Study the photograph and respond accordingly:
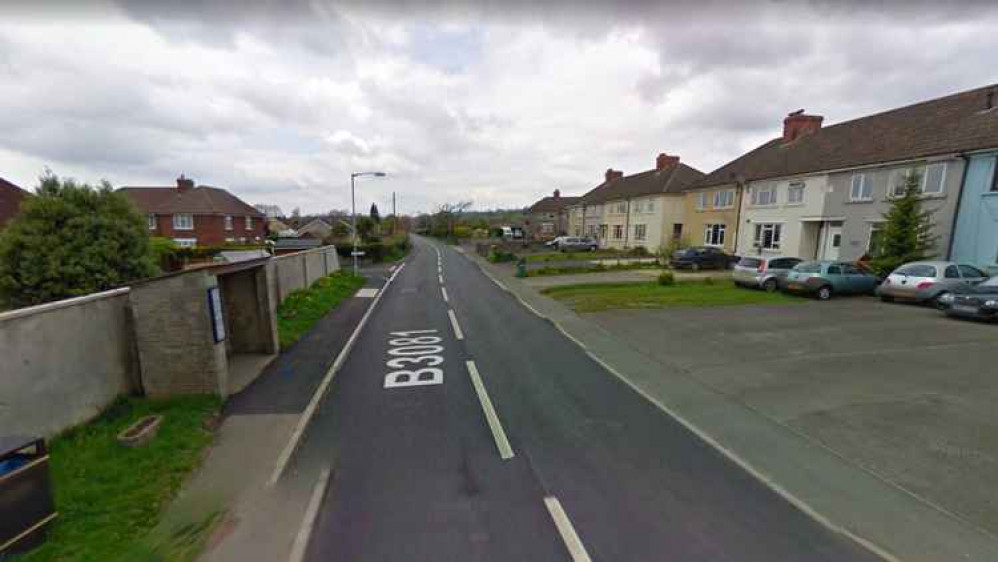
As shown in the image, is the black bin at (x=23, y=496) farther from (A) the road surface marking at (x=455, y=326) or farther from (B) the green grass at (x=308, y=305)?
(A) the road surface marking at (x=455, y=326)

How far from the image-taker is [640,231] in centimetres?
3922

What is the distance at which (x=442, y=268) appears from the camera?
92.9 feet

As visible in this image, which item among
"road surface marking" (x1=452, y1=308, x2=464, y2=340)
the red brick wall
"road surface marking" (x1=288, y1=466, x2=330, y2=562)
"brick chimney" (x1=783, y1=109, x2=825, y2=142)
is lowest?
"road surface marking" (x1=452, y1=308, x2=464, y2=340)

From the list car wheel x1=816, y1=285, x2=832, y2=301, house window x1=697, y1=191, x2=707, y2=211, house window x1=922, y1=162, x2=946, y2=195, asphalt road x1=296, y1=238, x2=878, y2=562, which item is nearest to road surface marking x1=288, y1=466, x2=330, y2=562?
asphalt road x1=296, y1=238, x2=878, y2=562

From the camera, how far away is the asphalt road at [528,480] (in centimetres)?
344

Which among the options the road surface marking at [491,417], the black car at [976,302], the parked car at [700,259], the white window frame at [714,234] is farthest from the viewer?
the white window frame at [714,234]

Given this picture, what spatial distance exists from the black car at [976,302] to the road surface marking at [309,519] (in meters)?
16.4

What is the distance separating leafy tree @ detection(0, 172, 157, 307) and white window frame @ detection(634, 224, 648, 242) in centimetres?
3671

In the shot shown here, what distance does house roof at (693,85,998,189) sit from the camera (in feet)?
53.7

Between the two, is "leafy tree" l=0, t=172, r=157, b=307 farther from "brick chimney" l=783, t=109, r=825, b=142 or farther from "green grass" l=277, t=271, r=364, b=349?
"brick chimney" l=783, t=109, r=825, b=142

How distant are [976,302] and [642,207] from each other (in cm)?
2911

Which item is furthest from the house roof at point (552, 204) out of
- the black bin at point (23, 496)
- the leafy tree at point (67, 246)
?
the black bin at point (23, 496)

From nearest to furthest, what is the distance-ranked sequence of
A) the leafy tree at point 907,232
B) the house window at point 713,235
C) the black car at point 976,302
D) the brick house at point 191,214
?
1. the black car at point 976,302
2. the leafy tree at point 907,232
3. the house window at point 713,235
4. the brick house at point 191,214

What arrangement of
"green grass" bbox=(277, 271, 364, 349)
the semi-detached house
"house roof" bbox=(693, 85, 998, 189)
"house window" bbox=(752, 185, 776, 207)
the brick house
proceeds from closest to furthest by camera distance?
1. "green grass" bbox=(277, 271, 364, 349)
2. the semi-detached house
3. "house roof" bbox=(693, 85, 998, 189)
4. "house window" bbox=(752, 185, 776, 207)
5. the brick house
